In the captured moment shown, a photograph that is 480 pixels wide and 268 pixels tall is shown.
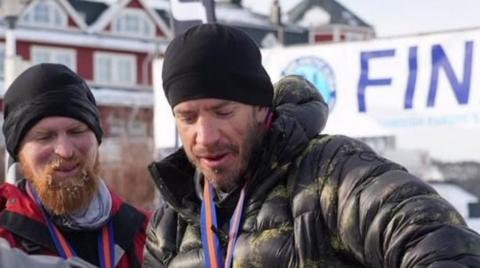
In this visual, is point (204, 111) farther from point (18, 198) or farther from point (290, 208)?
point (18, 198)

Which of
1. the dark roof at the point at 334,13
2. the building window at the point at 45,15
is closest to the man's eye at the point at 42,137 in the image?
the building window at the point at 45,15

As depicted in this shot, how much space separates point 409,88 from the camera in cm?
962

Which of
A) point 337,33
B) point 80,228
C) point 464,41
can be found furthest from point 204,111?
point 337,33

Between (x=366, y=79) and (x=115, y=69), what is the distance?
33237 millimetres

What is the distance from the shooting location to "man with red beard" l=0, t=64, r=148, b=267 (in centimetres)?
356

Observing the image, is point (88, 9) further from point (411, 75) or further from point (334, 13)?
point (411, 75)

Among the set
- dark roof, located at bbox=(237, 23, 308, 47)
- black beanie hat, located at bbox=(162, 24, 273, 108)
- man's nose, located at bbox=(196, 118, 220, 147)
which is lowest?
dark roof, located at bbox=(237, 23, 308, 47)

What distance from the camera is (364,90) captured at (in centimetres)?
995

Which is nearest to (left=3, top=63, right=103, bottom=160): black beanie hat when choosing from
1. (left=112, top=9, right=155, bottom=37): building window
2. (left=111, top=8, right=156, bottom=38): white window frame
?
(left=111, top=8, right=156, bottom=38): white window frame

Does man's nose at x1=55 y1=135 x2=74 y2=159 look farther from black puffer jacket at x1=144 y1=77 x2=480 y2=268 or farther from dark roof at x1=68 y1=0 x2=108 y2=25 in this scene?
dark roof at x1=68 y1=0 x2=108 y2=25

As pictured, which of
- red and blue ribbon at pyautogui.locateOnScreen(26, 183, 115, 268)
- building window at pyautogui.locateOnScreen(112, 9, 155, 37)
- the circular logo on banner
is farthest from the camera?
building window at pyautogui.locateOnScreen(112, 9, 155, 37)

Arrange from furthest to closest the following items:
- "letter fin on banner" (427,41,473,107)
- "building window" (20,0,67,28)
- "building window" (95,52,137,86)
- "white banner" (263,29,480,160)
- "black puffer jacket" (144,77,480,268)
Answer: "building window" (95,52,137,86) < "building window" (20,0,67,28) < "white banner" (263,29,480,160) < "letter fin on banner" (427,41,473,107) < "black puffer jacket" (144,77,480,268)

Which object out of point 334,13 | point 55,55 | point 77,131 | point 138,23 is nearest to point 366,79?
point 77,131

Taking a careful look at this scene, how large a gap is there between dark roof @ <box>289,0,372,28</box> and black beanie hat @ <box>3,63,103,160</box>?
51.5 m
